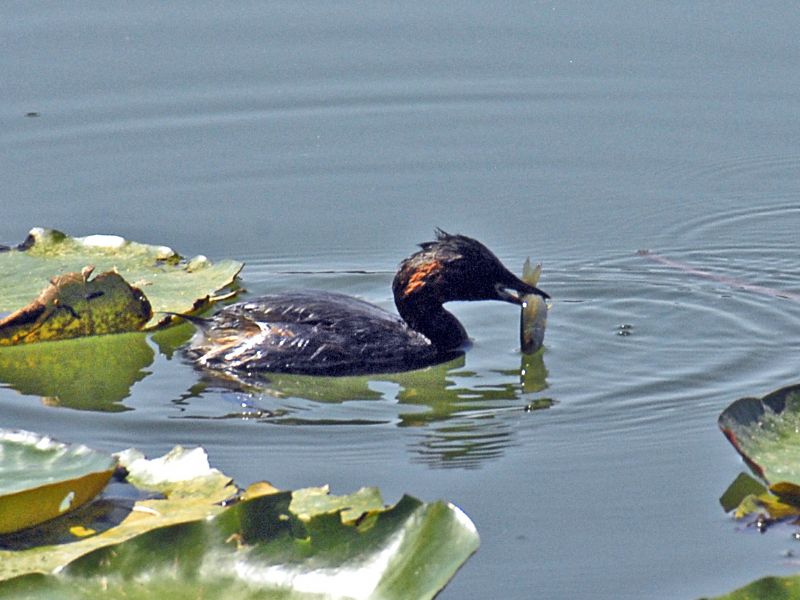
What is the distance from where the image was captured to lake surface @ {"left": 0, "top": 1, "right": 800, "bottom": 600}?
6117mm

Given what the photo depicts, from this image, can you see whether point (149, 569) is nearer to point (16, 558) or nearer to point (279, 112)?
point (16, 558)

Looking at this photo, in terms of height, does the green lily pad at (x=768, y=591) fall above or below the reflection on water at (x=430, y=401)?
above

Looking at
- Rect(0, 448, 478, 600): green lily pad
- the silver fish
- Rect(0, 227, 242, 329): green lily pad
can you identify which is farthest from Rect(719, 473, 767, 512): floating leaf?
Rect(0, 227, 242, 329): green lily pad

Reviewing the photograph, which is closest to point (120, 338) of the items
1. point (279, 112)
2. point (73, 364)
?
point (73, 364)

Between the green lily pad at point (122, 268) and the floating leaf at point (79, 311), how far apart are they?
0.13 metres

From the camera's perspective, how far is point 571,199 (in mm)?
9711

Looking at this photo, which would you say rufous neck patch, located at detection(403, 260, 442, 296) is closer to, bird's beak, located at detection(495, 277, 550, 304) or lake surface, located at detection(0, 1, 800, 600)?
bird's beak, located at detection(495, 277, 550, 304)

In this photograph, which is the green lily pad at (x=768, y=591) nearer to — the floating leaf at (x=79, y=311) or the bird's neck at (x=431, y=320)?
the bird's neck at (x=431, y=320)

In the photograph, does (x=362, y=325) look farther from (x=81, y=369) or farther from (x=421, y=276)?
(x=81, y=369)

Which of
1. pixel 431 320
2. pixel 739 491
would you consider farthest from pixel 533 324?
pixel 739 491

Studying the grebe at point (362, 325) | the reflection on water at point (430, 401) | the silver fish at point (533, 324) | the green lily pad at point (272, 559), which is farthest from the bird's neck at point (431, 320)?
Result: the green lily pad at point (272, 559)

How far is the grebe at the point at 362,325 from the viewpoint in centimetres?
775

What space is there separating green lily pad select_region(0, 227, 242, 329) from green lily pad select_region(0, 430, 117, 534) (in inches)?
106

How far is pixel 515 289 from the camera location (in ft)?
26.2
